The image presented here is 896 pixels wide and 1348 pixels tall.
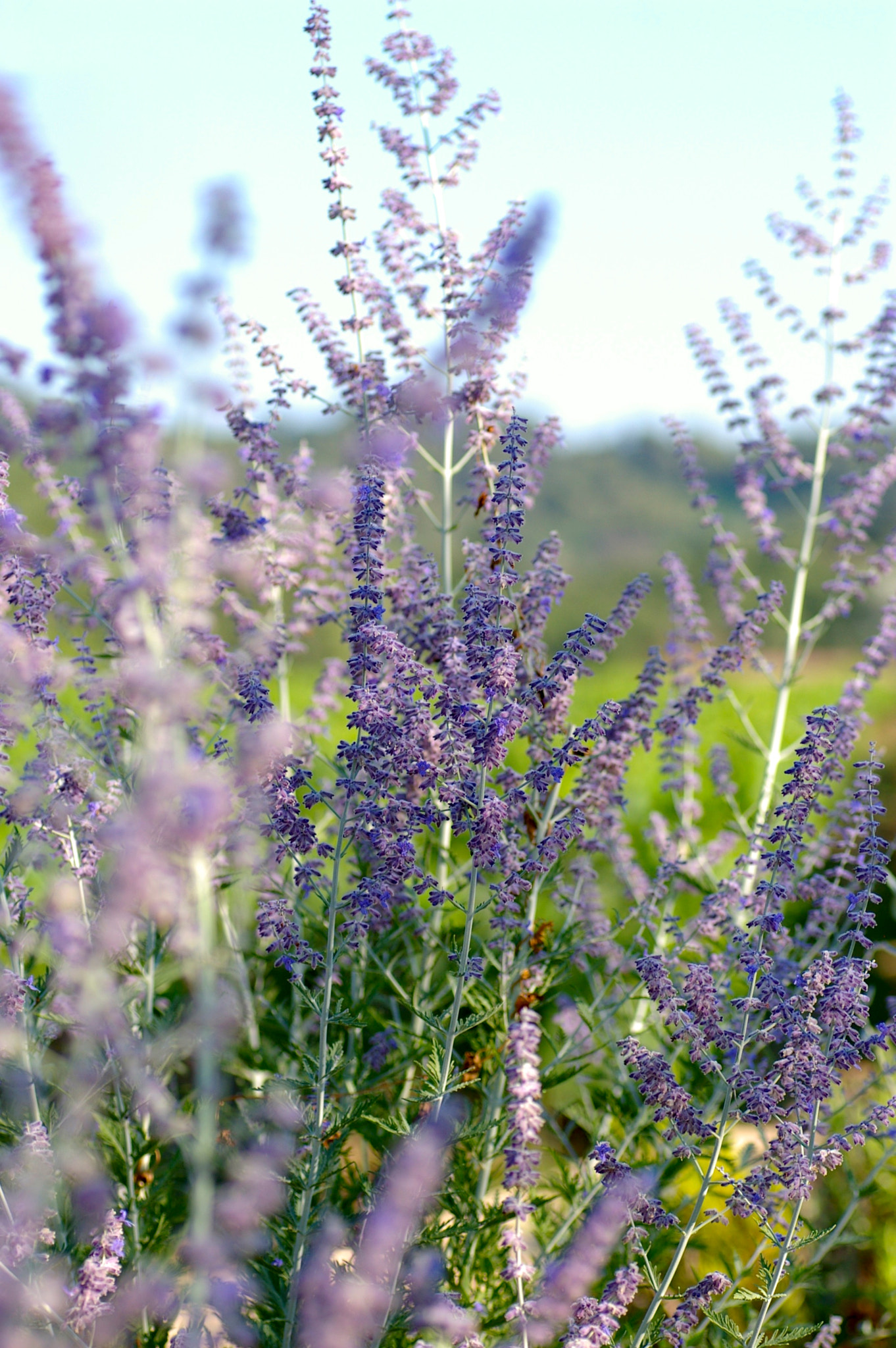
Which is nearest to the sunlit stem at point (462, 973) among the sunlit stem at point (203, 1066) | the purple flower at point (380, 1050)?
the purple flower at point (380, 1050)

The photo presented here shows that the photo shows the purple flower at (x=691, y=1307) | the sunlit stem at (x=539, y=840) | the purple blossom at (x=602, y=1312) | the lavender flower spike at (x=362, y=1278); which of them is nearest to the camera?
the lavender flower spike at (x=362, y=1278)

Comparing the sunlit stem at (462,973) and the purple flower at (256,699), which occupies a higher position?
the purple flower at (256,699)

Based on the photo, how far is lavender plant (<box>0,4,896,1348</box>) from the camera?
5.77 ft

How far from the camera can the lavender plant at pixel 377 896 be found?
1.76 metres

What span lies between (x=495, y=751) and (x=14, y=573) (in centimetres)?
135

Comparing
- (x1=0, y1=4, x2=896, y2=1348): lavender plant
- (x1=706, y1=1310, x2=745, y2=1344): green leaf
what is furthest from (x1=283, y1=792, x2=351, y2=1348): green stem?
(x1=706, y1=1310, x2=745, y2=1344): green leaf

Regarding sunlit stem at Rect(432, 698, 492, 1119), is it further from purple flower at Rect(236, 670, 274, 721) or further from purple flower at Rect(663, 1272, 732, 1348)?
purple flower at Rect(663, 1272, 732, 1348)

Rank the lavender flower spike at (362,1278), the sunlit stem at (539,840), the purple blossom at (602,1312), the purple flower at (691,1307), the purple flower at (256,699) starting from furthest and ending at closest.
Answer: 1. the sunlit stem at (539,840)
2. the purple flower at (256,699)
3. the purple flower at (691,1307)
4. the purple blossom at (602,1312)
5. the lavender flower spike at (362,1278)

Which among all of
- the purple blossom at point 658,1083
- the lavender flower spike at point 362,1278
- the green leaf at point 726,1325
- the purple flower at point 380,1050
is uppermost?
the lavender flower spike at point 362,1278

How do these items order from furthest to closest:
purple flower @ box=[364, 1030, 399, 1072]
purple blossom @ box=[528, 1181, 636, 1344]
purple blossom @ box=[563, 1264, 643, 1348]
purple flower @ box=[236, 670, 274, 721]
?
1. purple flower @ box=[364, 1030, 399, 1072]
2. purple flower @ box=[236, 670, 274, 721]
3. purple blossom @ box=[563, 1264, 643, 1348]
4. purple blossom @ box=[528, 1181, 636, 1344]

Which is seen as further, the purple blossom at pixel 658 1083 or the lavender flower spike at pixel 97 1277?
the purple blossom at pixel 658 1083

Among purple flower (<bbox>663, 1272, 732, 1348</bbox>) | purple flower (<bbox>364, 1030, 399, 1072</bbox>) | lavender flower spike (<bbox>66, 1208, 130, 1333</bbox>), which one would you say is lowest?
purple flower (<bbox>364, 1030, 399, 1072</bbox>)

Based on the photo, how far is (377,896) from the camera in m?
2.75

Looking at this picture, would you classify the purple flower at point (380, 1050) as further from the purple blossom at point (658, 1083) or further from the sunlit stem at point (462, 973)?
the purple blossom at point (658, 1083)
